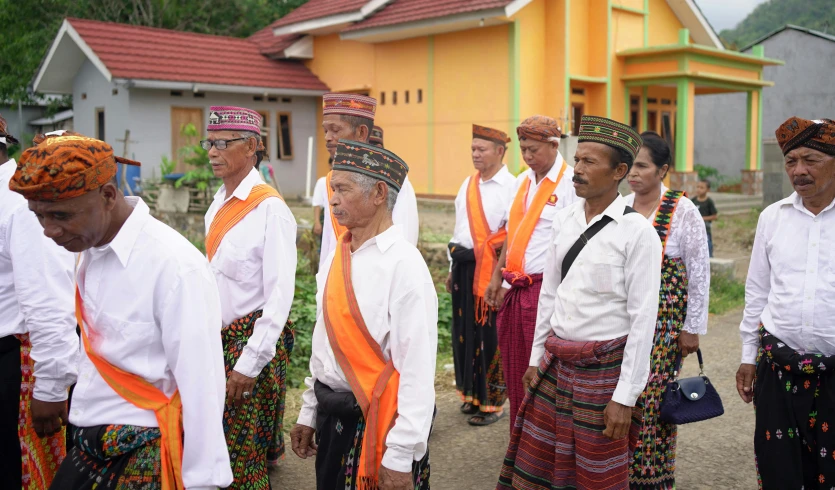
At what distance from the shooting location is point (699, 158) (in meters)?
26.8

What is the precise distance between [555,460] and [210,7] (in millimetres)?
25434

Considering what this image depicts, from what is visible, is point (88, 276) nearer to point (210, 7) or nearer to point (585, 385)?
point (585, 385)

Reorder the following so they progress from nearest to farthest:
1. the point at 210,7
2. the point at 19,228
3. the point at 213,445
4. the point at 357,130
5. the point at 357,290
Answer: the point at 213,445, the point at 357,290, the point at 19,228, the point at 357,130, the point at 210,7

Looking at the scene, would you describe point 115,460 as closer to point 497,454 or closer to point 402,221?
point 402,221

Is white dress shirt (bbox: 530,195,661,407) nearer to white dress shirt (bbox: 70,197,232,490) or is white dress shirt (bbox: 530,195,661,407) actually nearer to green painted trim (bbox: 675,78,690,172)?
white dress shirt (bbox: 70,197,232,490)

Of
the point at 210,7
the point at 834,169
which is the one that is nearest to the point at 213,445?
the point at 834,169

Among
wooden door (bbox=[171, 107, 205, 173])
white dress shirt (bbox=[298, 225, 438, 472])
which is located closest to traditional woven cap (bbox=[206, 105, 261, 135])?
white dress shirt (bbox=[298, 225, 438, 472])

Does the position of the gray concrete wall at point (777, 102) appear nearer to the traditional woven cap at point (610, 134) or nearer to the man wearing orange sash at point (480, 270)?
the man wearing orange sash at point (480, 270)

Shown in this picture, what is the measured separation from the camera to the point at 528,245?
5.22 metres

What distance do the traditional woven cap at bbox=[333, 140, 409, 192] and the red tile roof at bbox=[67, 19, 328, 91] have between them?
15.8 meters

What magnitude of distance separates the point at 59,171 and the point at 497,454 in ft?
12.9

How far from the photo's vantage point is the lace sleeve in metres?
4.37

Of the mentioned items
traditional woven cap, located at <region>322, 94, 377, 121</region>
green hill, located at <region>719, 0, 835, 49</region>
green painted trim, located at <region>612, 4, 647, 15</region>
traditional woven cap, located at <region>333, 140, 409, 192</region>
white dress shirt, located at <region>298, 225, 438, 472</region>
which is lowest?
white dress shirt, located at <region>298, 225, 438, 472</region>

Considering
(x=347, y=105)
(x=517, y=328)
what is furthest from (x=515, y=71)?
(x=347, y=105)
